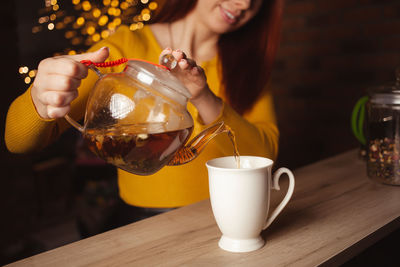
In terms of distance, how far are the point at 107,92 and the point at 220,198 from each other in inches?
10.3

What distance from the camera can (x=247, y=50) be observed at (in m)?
1.35

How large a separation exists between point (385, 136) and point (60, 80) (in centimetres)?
85

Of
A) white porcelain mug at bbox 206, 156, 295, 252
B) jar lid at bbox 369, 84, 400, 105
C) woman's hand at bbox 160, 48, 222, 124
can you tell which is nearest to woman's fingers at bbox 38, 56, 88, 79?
woman's hand at bbox 160, 48, 222, 124

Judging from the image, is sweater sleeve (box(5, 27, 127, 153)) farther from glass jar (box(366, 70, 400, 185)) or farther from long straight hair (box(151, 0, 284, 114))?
glass jar (box(366, 70, 400, 185))

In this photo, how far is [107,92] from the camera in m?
0.62

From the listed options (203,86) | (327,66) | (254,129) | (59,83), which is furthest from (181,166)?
(327,66)

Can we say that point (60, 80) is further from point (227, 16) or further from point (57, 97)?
point (227, 16)

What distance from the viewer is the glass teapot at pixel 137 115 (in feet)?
1.96

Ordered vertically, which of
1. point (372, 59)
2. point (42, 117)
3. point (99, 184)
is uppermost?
point (42, 117)

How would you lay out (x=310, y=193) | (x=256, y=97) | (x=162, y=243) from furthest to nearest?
(x=256, y=97)
(x=310, y=193)
(x=162, y=243)

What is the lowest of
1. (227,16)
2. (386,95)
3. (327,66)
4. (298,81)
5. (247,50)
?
(298,81)

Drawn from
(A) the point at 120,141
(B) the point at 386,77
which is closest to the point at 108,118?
(A) the point at 120,141

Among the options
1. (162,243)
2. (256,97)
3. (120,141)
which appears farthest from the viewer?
(256,97)

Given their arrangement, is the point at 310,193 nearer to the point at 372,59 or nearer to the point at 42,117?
the point at 42,117
